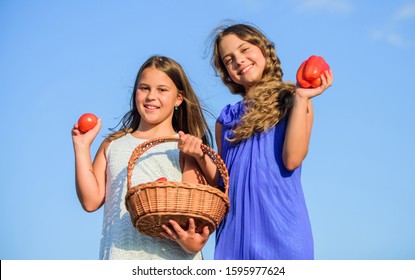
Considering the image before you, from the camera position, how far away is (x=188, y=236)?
15.3ft

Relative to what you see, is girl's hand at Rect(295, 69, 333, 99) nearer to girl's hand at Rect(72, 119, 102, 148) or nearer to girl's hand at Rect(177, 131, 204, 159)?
girl's hand at Rect(177, 131, 204, 159)

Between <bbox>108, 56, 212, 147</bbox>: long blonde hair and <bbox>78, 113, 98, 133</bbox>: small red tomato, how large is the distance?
1.31 ft

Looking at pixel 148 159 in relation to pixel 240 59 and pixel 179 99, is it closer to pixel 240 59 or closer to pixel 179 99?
pixel 179 99

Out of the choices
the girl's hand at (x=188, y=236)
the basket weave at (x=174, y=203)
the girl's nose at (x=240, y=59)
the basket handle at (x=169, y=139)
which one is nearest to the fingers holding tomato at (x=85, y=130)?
the basket handle at (x=169, y=139)

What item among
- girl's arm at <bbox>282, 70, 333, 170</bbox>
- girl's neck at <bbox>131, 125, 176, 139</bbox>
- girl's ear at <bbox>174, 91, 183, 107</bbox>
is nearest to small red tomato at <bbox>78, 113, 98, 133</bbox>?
girl's neck at <bbox>131, 125, 176, 139</bbox>

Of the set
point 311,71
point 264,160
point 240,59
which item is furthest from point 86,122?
point 311,71

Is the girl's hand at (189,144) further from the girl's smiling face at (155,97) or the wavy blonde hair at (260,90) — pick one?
the girl's smiling face at (155,97)

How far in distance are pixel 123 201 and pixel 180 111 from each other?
114cm

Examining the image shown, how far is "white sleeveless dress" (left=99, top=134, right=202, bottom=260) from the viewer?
5.04m

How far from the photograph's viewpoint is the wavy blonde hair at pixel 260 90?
5062 millimetres

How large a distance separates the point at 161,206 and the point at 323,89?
1422 millimetres

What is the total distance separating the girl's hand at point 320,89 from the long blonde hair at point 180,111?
1393 mm
